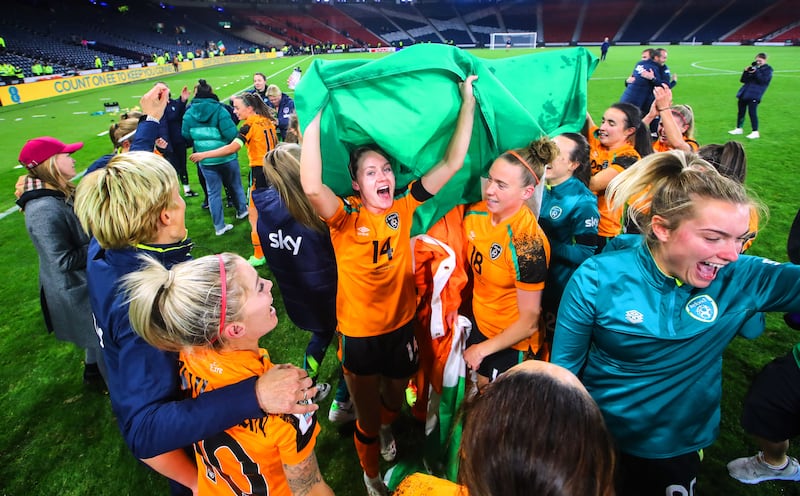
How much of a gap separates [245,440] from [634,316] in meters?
1.56

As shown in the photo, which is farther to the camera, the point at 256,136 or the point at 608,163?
the point at 256,136

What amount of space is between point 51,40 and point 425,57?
36.8 meters

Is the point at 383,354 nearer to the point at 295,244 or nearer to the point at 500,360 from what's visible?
the point at 500,360

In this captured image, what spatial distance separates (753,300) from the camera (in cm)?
163

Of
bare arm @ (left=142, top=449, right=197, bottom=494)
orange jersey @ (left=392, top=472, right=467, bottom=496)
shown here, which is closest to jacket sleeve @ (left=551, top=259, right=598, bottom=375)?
orange jersey @ (left=392, top=472, right=467, bottom=496)

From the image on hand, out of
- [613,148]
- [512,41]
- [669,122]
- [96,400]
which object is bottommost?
[96,400]

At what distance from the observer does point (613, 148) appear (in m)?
3.95

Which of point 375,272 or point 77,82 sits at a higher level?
point 77,82

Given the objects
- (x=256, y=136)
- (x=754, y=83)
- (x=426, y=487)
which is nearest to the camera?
(x=426, y=487)

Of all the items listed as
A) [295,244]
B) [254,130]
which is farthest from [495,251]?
[254,130]

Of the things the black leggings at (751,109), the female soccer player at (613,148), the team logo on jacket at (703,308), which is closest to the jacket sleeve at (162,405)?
the team logo on jacket at (703,308)

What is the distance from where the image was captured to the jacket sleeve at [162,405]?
4.55 feet

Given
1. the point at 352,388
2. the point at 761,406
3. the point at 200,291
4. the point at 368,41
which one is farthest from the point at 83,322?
the point at 368,41

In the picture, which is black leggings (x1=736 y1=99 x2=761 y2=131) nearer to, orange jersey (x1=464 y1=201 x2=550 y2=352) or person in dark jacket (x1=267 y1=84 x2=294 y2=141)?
person in dark jacket (x1=267 y1=84 x2=294 y2=141)
